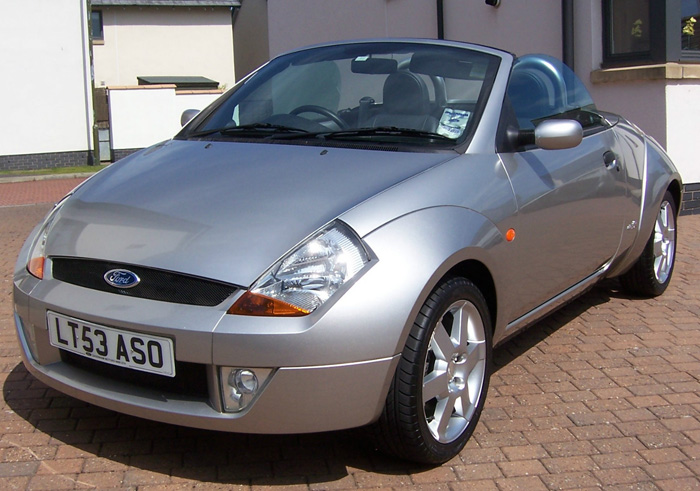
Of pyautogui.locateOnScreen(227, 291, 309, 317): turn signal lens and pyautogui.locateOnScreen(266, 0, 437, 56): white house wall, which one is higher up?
pyautogui.locateOnScreen(266, 0, 437, 56): white house wall

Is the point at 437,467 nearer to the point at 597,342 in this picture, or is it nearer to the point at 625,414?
the point at 625,414

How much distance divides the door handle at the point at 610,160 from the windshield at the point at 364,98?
2.87 ft

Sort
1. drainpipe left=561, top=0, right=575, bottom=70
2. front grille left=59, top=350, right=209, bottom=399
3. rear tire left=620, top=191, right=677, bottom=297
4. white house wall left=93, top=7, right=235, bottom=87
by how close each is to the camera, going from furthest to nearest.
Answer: white house wall left=93, top=7, right=235, bottom=87 < drainpipe left=561, top=0, right=575, bottom=70 < rear tire left=620, top=191, right=677, bottom=297 < front grille left=59, top=350, right=209, bottom=399

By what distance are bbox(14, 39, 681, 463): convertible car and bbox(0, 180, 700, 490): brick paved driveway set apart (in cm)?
22

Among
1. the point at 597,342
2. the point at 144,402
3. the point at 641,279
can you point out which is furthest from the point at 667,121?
the point at 144,402

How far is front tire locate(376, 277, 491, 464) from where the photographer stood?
2.91 meters

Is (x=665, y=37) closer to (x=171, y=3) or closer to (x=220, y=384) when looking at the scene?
(x=220, y=384)

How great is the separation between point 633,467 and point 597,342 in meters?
1.55

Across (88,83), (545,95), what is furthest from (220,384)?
(88,83)

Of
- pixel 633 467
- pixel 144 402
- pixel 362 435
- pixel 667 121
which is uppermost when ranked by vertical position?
pixel 667 121

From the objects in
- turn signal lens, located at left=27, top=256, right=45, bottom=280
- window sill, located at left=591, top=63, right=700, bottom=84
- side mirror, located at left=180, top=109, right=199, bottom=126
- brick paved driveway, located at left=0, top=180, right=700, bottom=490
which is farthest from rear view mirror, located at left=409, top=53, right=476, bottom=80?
window sill, located at left=591, top=63, right=700, bottom=84

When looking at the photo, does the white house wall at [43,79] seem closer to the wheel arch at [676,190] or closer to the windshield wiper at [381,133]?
the wheel arch at [676,190]

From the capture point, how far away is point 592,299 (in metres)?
5.61

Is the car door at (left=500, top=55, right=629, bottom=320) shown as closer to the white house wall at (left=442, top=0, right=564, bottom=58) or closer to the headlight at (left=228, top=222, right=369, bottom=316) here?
the headlight at (left=228, top=222, right=369, bottom=316)
